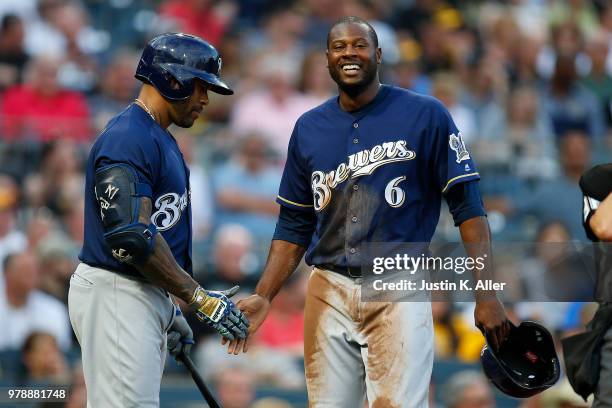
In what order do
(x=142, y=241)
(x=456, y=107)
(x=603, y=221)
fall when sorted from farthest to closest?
1. (x=456, y=107)
2. (x=603, y=221)
3. (x=142, y=241)

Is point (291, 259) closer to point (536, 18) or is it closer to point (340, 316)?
point (340, 316)

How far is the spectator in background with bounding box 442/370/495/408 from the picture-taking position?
826cm

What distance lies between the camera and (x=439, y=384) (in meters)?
9.03

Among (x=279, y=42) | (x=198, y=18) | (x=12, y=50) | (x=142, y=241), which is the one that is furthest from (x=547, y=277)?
(x=12, y=50)

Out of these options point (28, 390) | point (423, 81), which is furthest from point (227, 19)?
point (28, 390)

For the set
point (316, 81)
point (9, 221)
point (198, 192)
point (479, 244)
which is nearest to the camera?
point (479, 244)

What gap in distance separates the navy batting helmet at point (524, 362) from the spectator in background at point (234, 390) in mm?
3210

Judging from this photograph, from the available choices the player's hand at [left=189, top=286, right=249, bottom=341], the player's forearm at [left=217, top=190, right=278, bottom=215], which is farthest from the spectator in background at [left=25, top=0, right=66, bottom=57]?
the player's hand at [left=189, top=286, right=249, bottom=341]

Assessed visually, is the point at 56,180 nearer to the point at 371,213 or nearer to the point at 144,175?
the point at 144,175

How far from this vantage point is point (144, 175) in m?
5.21

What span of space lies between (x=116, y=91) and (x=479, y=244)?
260 inches

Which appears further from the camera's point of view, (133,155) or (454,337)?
(454,337)

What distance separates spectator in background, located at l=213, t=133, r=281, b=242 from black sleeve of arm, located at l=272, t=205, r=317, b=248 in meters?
4.41

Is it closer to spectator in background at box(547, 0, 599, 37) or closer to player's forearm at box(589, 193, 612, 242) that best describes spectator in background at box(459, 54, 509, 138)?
spectator in background at box(547, 0, 599, 37)
